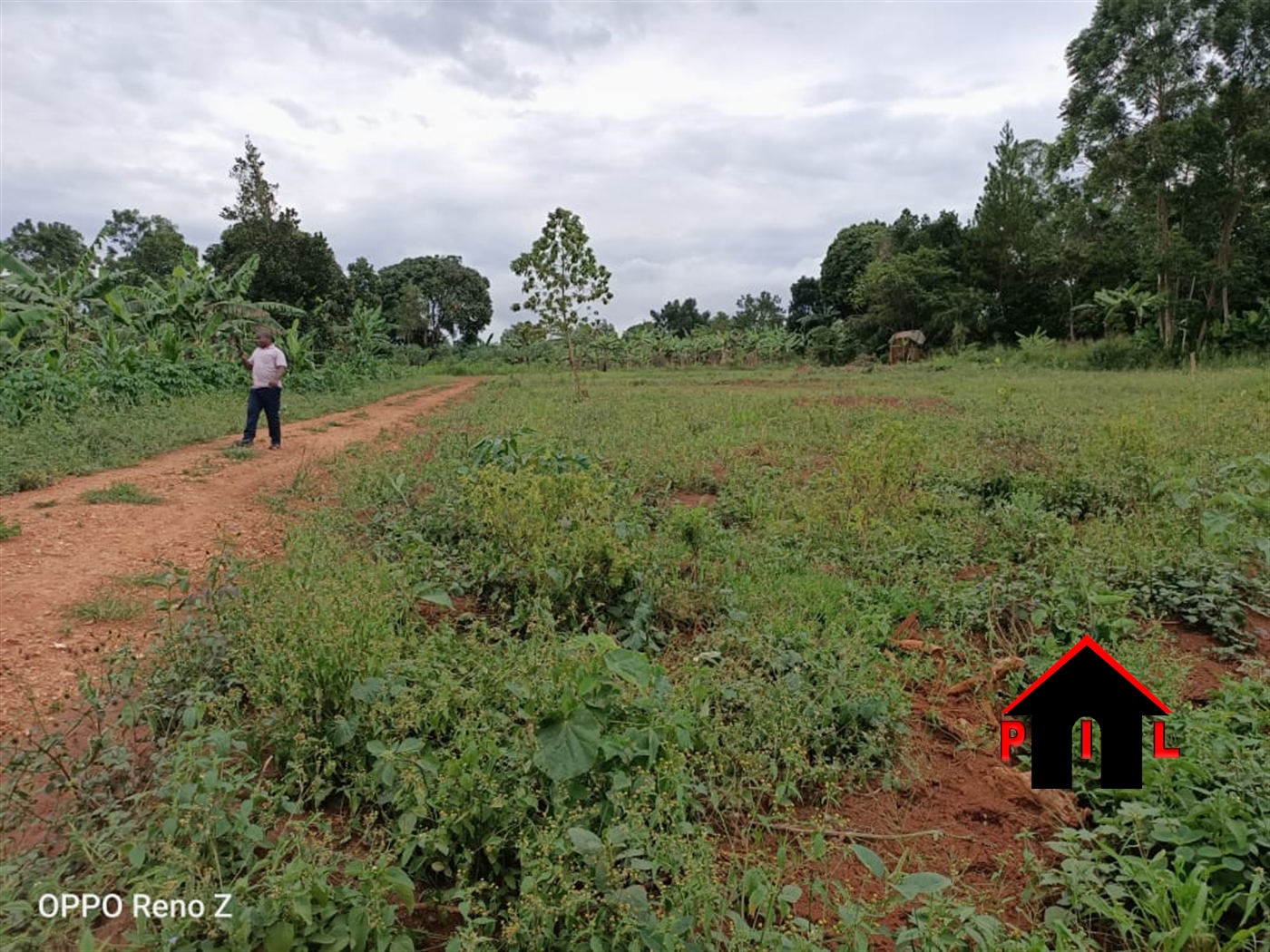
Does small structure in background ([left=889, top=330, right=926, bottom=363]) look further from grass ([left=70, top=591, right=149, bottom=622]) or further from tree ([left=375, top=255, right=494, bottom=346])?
grass ([left=70, top=591, right=149, bottom=622])

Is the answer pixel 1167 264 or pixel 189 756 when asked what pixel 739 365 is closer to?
pixel 1167 264

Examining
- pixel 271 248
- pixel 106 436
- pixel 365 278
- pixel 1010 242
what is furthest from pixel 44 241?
pixel 1010 242

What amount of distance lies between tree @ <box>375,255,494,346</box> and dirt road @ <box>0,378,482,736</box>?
113 feet

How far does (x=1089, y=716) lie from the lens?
8.25 ft

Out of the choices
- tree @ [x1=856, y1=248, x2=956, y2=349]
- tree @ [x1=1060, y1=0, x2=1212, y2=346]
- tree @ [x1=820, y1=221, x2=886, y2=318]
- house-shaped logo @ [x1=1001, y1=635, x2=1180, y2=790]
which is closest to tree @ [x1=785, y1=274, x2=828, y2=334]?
tree @ [x1=820, y1=221, x2=886, y2=318]

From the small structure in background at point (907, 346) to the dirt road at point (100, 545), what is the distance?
28.7 m

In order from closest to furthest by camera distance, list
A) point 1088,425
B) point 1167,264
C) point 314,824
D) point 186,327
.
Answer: point 314,824, point 1088,425, point 186,327, point 1167,264

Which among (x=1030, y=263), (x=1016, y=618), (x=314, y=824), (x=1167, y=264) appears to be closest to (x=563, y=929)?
(x=314, y=824)

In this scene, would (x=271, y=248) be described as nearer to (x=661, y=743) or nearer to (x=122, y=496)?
(x=122, y=496)

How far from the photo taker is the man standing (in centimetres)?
815

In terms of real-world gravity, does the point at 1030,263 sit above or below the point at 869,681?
above

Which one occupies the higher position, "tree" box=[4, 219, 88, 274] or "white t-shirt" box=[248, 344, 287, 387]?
"tree" box=[4, 219, 88, 274]

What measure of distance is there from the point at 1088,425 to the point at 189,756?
33.4 ft

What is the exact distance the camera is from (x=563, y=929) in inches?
72.8
